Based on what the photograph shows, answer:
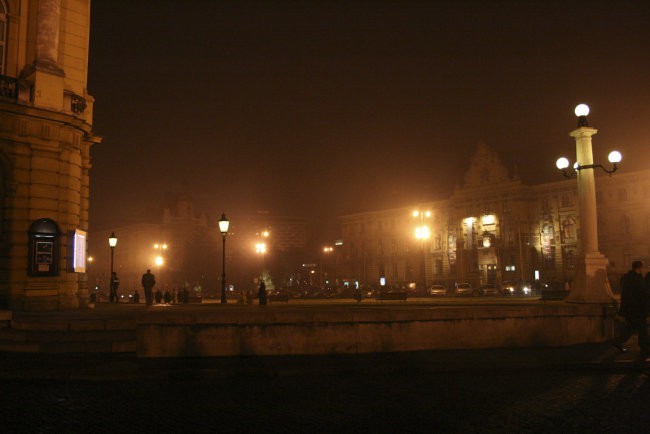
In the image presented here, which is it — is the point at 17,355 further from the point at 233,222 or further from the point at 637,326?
the point at 233,222

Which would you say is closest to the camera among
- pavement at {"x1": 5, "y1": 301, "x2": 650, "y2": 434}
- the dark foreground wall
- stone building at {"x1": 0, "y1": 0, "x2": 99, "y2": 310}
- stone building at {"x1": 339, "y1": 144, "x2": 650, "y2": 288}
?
pavement at {"x1": 5, "y1": 301, "x2": 650, "y2": 434}

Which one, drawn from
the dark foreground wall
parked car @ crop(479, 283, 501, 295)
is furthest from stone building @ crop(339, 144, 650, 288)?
the dark foreground wall

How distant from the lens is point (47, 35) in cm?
2178

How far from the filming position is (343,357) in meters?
13.1

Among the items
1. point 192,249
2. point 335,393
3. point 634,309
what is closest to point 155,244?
point 192,249

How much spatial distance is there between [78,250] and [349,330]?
1320 centimetres

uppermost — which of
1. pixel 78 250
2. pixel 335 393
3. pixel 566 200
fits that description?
pixel 566 200

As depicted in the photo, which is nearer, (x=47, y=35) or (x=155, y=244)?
(x=47, y=35)

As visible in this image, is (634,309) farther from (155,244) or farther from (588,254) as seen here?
(155,244)

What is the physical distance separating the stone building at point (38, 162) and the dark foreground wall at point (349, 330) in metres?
9.61

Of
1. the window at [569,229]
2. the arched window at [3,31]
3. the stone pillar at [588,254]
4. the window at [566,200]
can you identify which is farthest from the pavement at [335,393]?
the window at [566,200]

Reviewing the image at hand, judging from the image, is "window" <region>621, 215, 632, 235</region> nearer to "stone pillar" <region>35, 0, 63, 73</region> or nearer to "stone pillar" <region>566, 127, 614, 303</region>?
"stone pillar" <region>566, 127, 614, 303</region>

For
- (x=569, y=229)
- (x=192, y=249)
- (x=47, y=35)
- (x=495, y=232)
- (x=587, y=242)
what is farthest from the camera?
(x=192, y=249)

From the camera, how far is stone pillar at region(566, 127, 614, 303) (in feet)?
58.4
